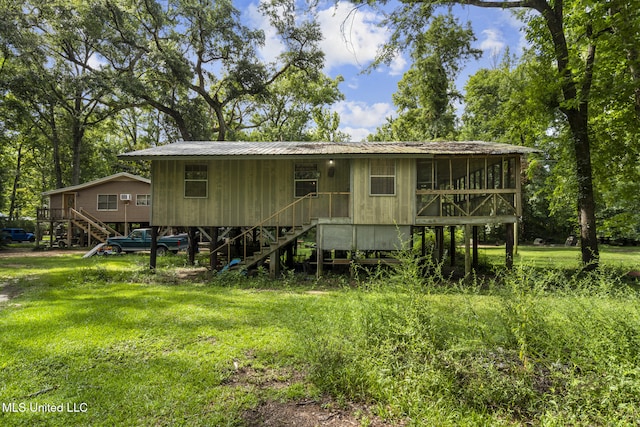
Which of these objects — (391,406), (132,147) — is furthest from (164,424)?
(132,147)

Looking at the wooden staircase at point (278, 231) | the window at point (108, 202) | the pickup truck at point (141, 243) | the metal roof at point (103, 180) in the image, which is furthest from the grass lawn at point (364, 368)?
the window at point (108, 202)

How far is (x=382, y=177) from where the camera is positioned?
36.8ft

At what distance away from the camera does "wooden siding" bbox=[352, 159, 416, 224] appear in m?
11.1

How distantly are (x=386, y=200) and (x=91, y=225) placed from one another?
2094 centimetres

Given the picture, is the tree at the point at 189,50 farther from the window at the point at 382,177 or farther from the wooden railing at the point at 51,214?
the window at the point at 382,177

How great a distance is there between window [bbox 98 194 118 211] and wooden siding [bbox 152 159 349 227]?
14316 millimetres

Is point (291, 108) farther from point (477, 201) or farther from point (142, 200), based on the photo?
point (477, 201)

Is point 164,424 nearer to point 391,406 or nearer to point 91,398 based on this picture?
point 91,398

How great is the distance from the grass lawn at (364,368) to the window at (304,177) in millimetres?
6842

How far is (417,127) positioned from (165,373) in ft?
96.7

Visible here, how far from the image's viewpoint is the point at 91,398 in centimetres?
380
